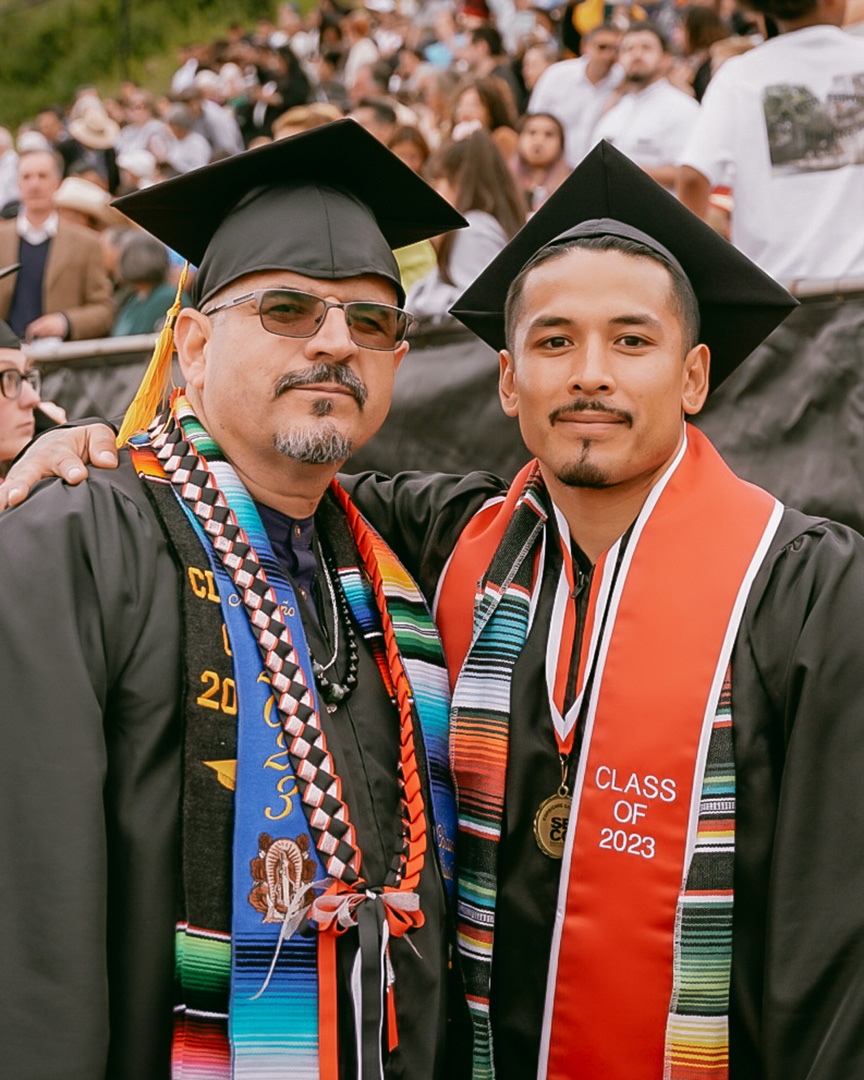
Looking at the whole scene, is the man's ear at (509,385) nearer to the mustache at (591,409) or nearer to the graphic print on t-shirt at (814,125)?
the mustache at (591,409)

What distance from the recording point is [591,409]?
8.10 feet

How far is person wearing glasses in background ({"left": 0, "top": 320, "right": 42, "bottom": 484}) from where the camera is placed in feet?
12.4

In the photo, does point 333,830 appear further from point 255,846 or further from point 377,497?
point 377,497

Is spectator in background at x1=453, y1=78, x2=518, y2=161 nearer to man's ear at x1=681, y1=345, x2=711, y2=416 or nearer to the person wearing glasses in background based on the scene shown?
the person wearing glasses in background

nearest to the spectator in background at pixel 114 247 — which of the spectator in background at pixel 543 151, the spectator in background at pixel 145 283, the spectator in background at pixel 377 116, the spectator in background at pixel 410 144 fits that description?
the spectator in background at pixel 145 283

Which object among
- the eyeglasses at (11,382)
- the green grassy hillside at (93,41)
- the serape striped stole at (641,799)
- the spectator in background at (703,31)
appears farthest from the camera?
the green grassy hillside at (93,41)

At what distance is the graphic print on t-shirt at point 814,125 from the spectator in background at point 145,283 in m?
3.74

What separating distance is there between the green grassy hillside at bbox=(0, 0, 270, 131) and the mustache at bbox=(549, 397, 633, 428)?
2604cm

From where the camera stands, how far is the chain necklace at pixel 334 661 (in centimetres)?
240

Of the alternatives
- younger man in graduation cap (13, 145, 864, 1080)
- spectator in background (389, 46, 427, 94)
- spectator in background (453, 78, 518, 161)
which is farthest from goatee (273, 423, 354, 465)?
spectator in background (389, 46, 427, 94)

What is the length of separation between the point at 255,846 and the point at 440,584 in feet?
2.84

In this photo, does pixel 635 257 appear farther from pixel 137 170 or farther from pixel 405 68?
pixel 405 68

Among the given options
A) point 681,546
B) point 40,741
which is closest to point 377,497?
point 681,546

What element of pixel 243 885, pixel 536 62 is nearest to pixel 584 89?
pixel 536 62
